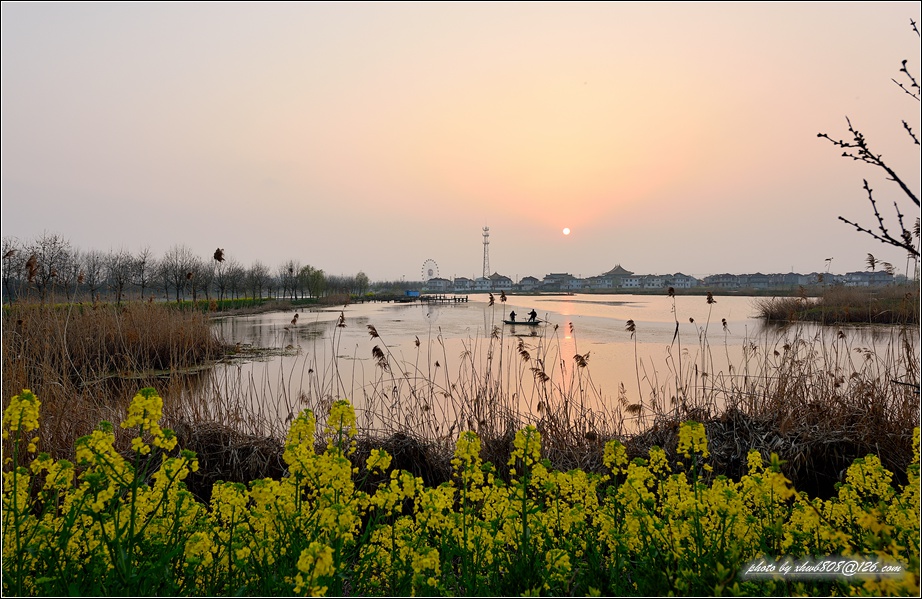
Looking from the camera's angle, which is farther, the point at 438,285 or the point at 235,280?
the point at 438,285

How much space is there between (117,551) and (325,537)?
67cm

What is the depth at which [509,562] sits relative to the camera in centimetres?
213

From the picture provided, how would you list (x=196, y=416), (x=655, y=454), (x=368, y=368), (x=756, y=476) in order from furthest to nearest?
(x=368, y=368), (x=196, y=416), (x=655, y=454), (x=756, y=476)

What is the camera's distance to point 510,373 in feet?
31.0

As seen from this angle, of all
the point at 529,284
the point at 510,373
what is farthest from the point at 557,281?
the point at 510,373

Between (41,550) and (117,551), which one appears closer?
(117,551)

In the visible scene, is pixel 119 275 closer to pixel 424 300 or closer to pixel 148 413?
pixel 148 413

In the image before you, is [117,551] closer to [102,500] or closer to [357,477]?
[102,500]

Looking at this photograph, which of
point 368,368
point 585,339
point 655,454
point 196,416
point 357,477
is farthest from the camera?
point 585,339

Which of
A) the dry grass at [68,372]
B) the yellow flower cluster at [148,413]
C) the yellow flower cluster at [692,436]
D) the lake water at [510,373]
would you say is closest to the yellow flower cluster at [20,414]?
the yellow flower cluster at [148,413]

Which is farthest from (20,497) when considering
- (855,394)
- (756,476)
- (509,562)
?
(855,394)

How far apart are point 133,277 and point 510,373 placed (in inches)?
Answer: 1254

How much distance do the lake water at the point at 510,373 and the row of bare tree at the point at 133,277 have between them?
1866mm

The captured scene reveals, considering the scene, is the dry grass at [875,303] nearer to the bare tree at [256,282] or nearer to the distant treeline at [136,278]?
the distant treeline at [136,278]
